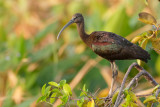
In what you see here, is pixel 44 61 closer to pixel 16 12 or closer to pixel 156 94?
pixel 16 12

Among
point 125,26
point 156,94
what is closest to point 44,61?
point 125,26

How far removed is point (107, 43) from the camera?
2324 mm

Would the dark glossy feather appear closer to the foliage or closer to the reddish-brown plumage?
the reddish-brown plumage

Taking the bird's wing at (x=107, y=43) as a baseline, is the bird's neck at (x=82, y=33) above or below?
above

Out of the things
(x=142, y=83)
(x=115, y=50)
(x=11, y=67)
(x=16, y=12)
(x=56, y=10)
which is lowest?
(x=115, y=50)

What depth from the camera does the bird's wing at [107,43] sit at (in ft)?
7.48

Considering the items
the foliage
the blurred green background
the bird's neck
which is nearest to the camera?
the foliage

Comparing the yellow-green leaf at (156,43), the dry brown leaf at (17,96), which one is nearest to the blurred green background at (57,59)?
the dry brown leaf at (17,96)

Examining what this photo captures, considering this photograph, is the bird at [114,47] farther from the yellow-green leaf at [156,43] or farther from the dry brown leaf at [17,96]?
the dry brown leaf at [17,96]

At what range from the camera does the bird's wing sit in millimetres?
2279

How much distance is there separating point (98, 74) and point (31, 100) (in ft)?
2.89

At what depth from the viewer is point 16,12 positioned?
6605 millimetres

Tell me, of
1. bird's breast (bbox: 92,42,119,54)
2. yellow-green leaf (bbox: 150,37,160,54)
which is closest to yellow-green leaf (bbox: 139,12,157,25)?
yellow-green leaf (bbox: 150,37,160,54)

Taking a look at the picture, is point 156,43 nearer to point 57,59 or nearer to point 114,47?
point 114,47
